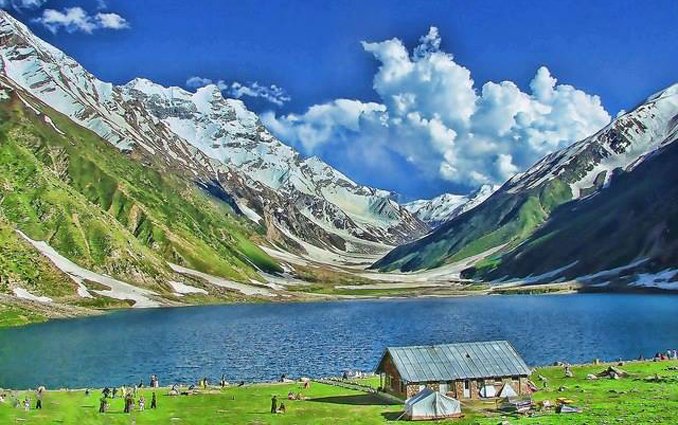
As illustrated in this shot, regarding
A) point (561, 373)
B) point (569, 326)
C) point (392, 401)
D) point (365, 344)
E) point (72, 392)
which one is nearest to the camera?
point (392, 401)

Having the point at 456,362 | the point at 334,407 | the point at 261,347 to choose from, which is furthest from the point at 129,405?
the point at 261,347

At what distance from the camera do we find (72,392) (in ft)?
293

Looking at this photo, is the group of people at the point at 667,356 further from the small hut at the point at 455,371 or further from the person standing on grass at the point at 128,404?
the person standing on grass at the point at 128,404

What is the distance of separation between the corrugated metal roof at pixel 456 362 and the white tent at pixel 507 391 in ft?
4.16

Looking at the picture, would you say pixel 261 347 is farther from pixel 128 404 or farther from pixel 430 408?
pixel 430 408

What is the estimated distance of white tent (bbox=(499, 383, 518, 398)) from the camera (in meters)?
79.6

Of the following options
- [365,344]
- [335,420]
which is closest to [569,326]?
[365,344]

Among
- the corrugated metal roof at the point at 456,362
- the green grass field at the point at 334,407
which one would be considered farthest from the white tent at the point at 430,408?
the corrugated metal roof at the point at 456,362

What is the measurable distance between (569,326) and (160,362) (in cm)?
9696

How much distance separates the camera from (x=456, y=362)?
270 ft

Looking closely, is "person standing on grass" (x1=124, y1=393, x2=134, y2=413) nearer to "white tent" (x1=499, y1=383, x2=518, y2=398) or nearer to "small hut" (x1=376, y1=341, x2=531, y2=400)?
"small hut" (x1=376, y1=341, x2=531, y2=400)

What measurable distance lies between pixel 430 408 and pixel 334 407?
1219 cm

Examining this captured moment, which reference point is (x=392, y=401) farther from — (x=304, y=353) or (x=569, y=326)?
(x=569, y=326)

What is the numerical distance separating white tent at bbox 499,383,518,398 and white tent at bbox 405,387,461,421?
1112 centimetres
